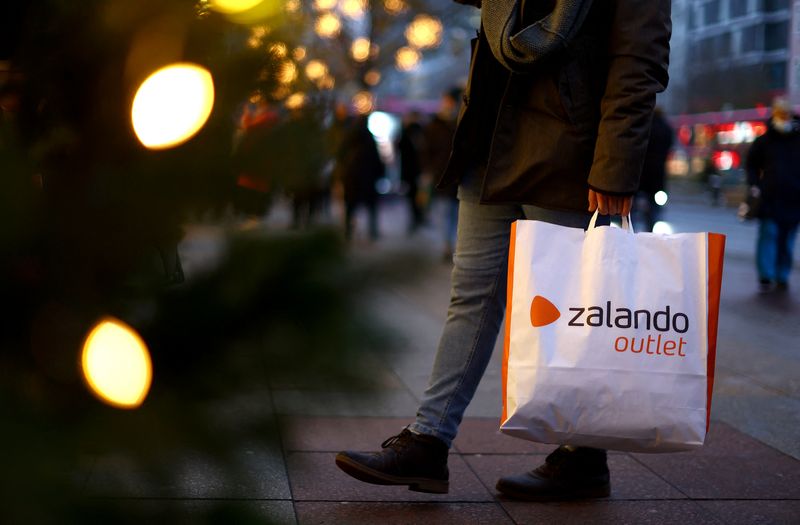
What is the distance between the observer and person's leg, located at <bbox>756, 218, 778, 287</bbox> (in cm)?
1047

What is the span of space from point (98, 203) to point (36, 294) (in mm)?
93

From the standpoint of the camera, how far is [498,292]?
11.0 ft

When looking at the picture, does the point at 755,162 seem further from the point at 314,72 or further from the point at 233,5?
the point at 233,5

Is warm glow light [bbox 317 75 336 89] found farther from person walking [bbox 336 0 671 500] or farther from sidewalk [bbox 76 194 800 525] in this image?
person walking [bbox 336 0 671 500]

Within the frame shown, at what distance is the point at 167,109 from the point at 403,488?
270cm

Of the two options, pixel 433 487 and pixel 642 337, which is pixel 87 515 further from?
pixel 433 487

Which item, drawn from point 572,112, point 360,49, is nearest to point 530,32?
point 572,112

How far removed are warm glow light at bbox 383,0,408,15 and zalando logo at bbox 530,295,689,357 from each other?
33936mm

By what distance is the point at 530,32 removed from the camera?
3.04 m

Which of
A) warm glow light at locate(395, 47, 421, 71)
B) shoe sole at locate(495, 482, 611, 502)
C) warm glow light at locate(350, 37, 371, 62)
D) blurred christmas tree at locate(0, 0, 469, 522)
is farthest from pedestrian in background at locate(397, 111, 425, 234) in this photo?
warm glow light at locate(350, 37, 371, 62)

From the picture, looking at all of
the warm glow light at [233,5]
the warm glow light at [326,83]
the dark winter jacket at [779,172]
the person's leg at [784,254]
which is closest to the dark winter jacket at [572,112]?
the warm glow light at [326,83]

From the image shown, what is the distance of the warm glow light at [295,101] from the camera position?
110cm

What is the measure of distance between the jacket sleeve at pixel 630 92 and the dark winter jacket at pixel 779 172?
8.11 meters

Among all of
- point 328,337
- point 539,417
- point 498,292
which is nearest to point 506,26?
point 498,292
